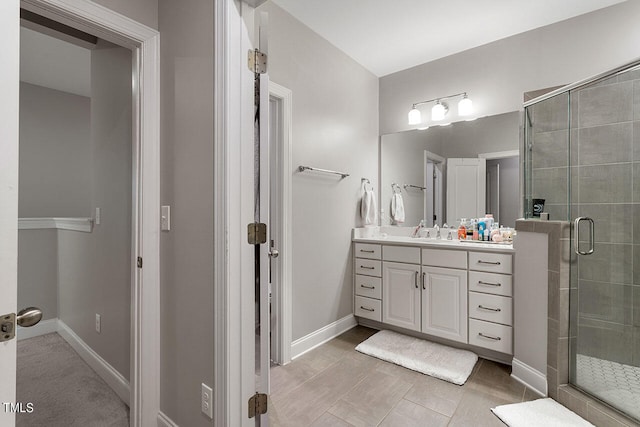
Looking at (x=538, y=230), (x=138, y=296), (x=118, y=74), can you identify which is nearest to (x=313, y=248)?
(x=138, y=296)

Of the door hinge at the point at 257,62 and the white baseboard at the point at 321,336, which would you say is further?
the white baseboard at the point at 321,336

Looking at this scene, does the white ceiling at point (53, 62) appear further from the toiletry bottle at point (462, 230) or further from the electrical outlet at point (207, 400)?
the toiletry bottle at point (462, 230)

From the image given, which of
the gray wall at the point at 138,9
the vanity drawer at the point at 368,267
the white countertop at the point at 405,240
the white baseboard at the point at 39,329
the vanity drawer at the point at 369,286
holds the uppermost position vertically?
the gray wall at the point at 138,9

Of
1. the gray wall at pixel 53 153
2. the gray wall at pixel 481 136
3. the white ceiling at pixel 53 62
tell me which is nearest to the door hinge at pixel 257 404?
the gray wall at pixel 481 136

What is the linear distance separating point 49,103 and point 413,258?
4.50 meters

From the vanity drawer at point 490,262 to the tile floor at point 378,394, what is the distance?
0.74 m

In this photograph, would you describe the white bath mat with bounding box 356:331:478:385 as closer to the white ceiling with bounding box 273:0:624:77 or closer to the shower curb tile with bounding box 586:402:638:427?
the shower curb tile with bounding box 586:402:638:427

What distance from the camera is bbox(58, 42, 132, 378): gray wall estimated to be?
1889 mm

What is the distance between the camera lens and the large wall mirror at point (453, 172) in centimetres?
274

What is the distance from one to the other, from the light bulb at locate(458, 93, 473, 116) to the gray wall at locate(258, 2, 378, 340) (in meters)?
0.95

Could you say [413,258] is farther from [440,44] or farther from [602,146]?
[440,44]

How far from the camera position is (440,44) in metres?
2.86

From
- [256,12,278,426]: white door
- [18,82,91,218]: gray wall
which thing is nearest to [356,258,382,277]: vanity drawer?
[256,12,278,426]: white door

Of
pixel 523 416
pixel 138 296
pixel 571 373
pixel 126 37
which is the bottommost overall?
pixel 523 416
